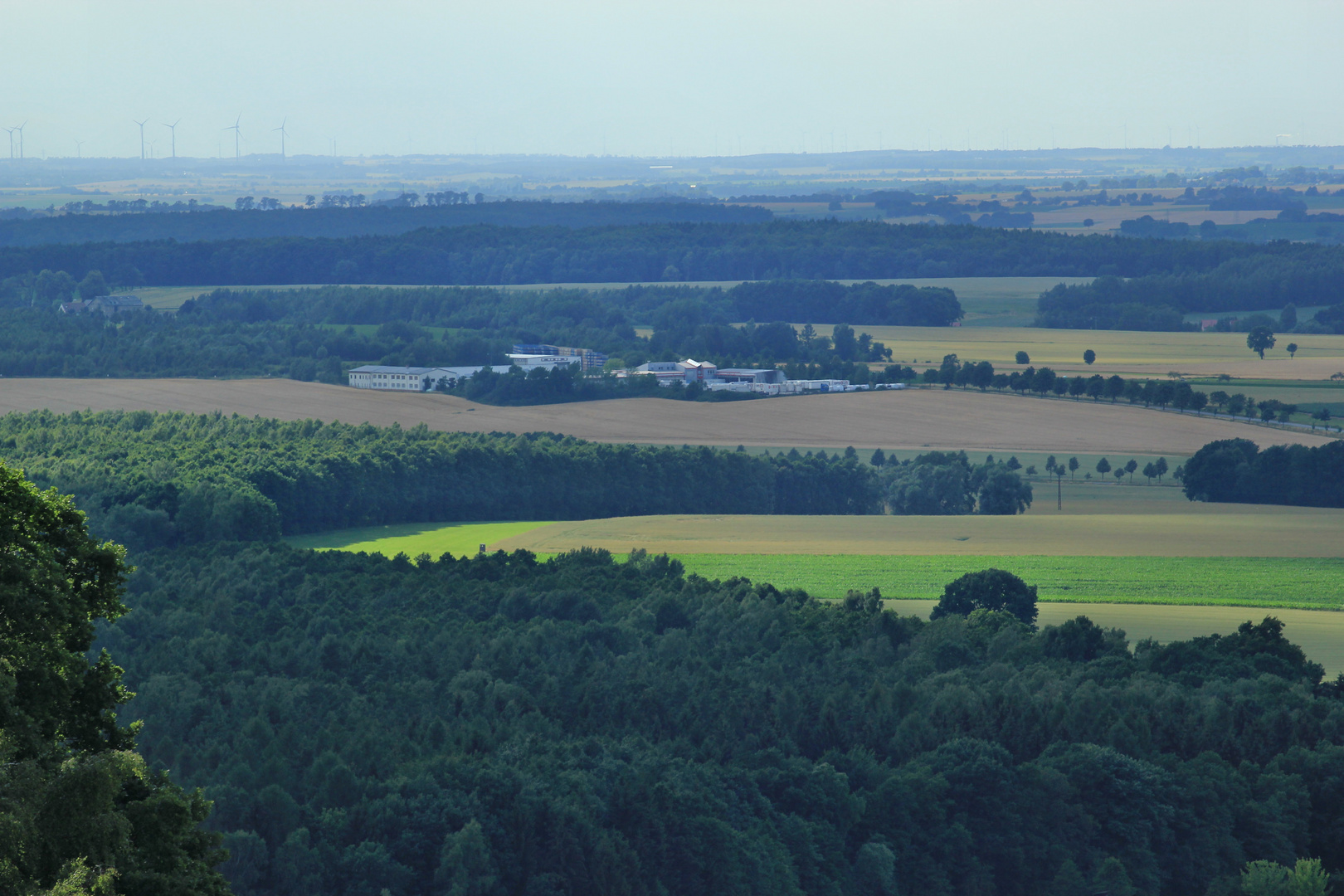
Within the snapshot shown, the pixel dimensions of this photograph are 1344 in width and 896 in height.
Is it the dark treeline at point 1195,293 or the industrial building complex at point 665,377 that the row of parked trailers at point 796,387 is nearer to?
the industrial building complex at point 665,377

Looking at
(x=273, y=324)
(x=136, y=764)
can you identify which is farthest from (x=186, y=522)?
(x=273, y=324)

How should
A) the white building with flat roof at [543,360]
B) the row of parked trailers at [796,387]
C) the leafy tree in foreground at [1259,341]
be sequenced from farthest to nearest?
1. the white building with flat roof at [543,360]
2. the leafy tree in foreground at [1259,341]
3. the row of parked trailers at [796,387]

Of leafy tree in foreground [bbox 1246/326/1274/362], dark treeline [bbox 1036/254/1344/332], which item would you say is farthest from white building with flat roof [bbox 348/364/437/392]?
dark treeline [bbox 1036/254/1344/332]

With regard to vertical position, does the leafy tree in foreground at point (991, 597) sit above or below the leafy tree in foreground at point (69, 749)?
below

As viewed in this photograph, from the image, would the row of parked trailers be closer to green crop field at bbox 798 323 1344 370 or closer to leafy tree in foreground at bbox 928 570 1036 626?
green crop field at bbox 798 323 1344 370

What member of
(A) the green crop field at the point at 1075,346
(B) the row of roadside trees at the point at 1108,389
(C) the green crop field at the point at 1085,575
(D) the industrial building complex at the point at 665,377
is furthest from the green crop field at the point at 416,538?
(A) the green crop field at the point at 1075,346

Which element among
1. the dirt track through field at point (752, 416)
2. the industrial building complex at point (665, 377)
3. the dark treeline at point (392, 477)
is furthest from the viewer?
the industrial building complex at point (665, 377)
